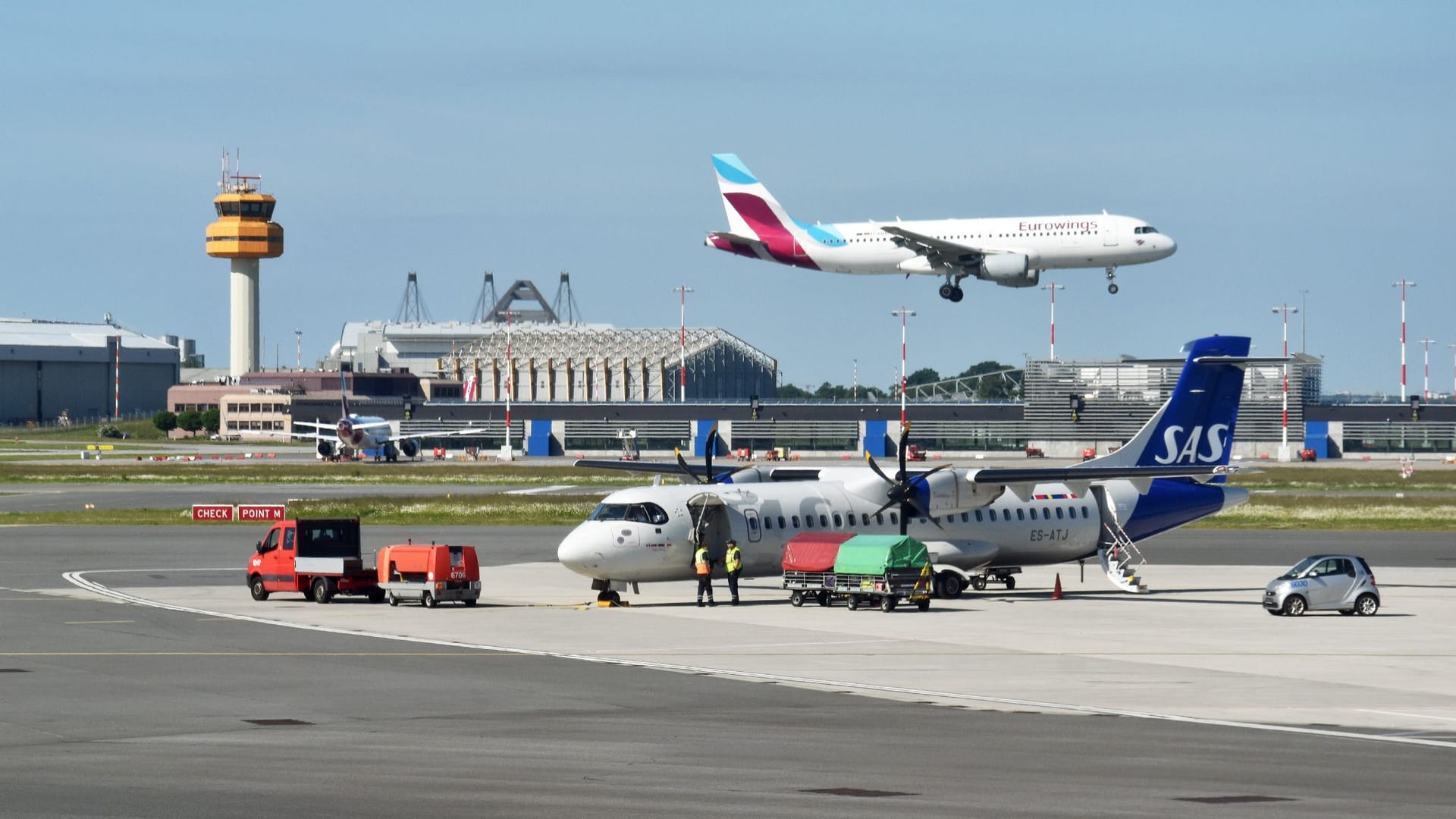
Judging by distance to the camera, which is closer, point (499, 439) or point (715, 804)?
point (715, 804)

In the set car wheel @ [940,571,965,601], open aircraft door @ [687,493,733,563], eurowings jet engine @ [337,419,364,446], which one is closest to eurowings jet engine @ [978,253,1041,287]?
car wheel @ [940,571,965,601]

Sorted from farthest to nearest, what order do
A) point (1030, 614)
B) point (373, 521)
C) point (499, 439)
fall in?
point (499, 439), point (373, 521), point (1030, 614)

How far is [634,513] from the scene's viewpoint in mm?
40219

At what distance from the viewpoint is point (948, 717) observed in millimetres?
23750

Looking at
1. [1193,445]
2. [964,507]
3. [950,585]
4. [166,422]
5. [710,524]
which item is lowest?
[950,585]

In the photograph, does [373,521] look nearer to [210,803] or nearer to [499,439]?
[210,803]

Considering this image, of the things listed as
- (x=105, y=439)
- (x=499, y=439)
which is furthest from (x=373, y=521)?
(x=105, y=439)

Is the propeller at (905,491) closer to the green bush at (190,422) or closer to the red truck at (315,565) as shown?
the red truck at (315,565)

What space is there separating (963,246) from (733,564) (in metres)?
40.2

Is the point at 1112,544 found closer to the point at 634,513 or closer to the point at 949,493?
the point at 949,493

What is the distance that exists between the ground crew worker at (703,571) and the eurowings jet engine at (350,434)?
290ft

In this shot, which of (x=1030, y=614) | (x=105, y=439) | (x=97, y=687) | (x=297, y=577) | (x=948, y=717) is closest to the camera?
(x=948, y=717)

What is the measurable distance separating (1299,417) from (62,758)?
5089 inches

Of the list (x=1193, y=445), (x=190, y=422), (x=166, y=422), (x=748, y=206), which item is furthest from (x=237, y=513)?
(x=190, y=422)
